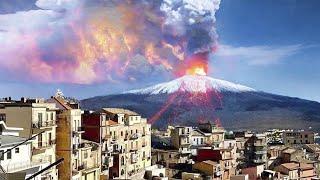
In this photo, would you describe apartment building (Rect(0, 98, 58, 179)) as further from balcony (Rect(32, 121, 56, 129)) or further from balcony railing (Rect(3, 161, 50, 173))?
balcony railing (Rect(3, 161, 50, 173))

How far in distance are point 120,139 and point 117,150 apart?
1.37 m

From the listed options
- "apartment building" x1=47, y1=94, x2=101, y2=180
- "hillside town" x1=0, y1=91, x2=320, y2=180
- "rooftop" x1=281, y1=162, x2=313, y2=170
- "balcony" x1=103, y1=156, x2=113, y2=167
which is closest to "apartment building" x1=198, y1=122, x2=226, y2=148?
A: "hillside town" x1=0, y1=91, x2=320, y2=180

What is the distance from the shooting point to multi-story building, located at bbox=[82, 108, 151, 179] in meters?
44.3

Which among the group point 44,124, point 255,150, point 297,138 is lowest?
point 255,150

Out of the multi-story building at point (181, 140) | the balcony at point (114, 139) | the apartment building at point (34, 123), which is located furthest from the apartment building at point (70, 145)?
the multi-story building at point (181, 140)

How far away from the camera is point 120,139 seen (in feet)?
159

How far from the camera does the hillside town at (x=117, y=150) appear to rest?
30948 millimetres

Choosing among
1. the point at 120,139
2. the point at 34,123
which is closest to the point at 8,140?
the point at 34,123

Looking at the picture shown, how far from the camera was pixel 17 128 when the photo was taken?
3183 cm

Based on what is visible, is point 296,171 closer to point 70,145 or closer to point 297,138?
point 297,138

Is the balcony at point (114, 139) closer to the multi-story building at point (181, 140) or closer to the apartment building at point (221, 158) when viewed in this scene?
the apartment building at point (221, 158)

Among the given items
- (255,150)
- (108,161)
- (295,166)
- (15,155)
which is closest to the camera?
(15,155)

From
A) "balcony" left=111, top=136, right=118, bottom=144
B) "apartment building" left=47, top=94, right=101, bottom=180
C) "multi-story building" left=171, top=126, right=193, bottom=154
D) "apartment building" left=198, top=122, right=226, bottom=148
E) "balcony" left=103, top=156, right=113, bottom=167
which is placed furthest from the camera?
"apartment building" left=198, top=122, right=226, bottom=148

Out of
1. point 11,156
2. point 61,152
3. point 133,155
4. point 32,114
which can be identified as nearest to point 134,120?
point 133,155
